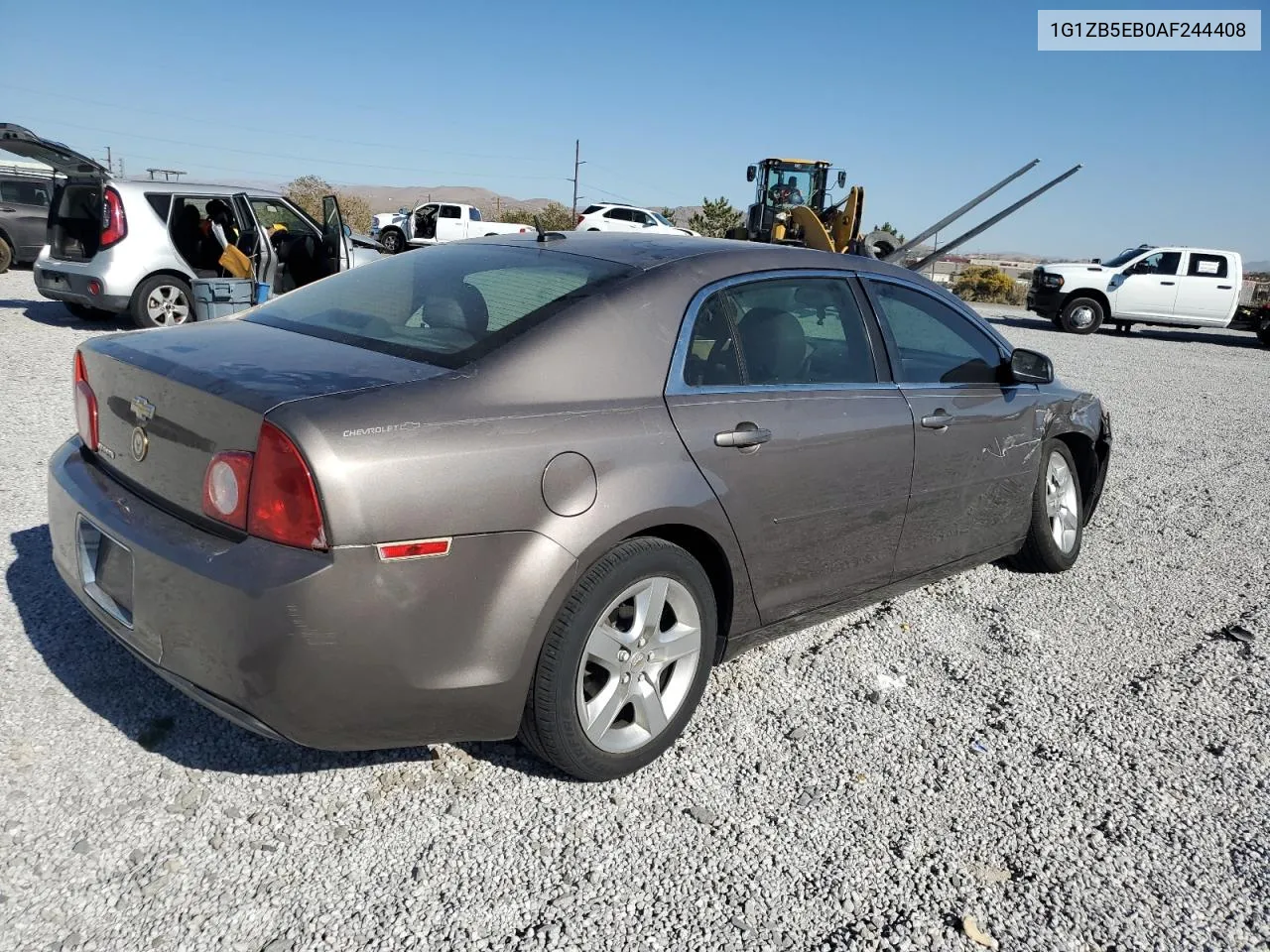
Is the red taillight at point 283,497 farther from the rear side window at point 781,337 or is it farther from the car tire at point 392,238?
the car tire at point 392,238

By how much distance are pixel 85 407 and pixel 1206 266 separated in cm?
2201

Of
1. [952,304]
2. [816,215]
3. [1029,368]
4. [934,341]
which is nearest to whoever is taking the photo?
[934,341]

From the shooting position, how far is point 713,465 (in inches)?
110

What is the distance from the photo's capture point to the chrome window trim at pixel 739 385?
2.82m

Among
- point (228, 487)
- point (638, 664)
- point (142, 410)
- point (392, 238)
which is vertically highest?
point (392, 238)

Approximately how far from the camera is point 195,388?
2.38 metres

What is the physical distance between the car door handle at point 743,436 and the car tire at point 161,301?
8.52 meters

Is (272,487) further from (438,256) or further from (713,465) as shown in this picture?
(438,256)

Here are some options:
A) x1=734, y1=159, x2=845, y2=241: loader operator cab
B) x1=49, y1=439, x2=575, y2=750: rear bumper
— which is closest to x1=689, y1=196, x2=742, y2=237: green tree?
x1=734, y1=159, x2=845, y2=241: loader operator cab

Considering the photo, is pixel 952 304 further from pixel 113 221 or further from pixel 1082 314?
pixel 1082 314

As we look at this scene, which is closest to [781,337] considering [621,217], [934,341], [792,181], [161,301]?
[934,341]

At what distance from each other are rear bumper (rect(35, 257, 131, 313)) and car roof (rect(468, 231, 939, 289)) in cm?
764

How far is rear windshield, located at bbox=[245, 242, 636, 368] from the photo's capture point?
8.84ft

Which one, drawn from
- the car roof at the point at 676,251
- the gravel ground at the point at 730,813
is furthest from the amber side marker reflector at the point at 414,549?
the car roof at the point at 676,251
